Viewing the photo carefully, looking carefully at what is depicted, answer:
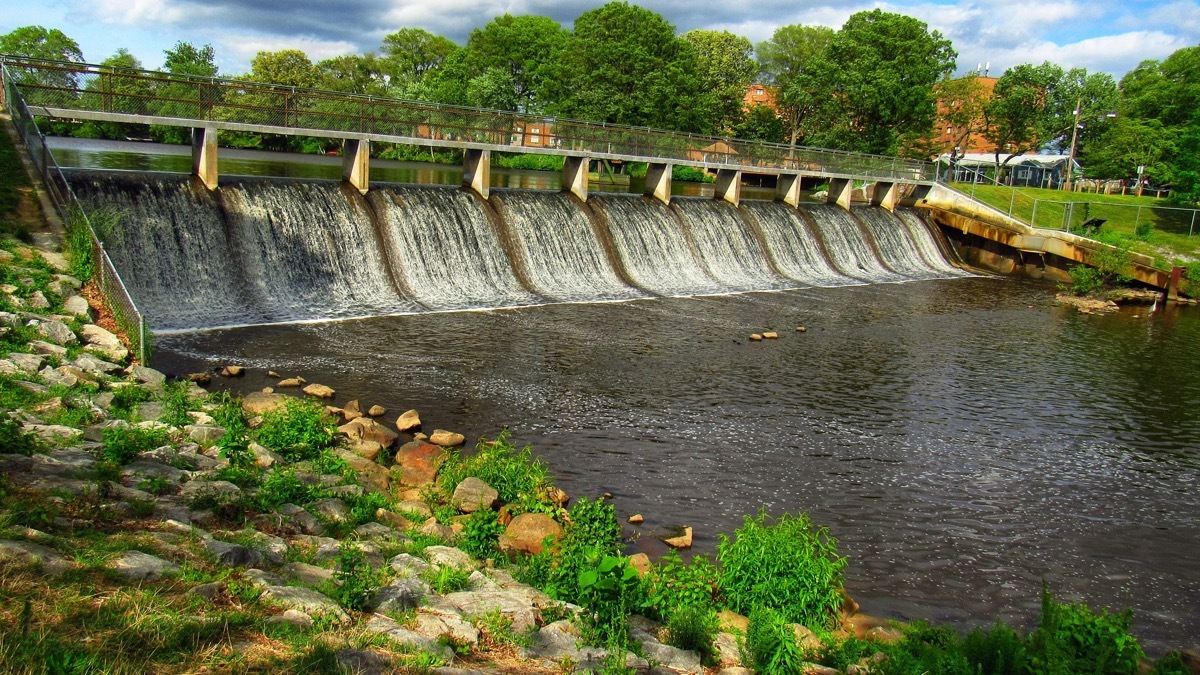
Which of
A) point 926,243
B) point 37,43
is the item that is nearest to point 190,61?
point 37,43

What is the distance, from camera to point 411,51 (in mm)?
106438

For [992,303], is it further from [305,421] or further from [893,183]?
[305,421]

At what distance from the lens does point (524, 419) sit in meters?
15.1

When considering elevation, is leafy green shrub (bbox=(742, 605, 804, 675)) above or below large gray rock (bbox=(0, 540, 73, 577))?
below

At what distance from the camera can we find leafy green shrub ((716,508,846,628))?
352 inches

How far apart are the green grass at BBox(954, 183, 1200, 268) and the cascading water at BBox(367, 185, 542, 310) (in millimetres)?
30198

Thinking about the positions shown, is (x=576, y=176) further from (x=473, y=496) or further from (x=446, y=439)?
(x=473, y=496)

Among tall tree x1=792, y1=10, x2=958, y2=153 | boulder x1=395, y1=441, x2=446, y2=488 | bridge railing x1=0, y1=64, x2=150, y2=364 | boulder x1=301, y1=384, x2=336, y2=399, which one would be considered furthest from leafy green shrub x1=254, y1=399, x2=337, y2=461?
tall tree x1=792, y1=10, x2=958, y2=153

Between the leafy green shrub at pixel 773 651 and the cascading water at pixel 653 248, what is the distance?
21451 millimetres

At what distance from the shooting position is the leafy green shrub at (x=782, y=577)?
8.95 meters

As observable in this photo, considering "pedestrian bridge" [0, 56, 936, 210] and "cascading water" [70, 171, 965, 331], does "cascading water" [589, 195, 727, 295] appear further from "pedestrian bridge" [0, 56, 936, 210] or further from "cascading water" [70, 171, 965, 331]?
"pedestrian bridge" [0, 56, 936, 210]

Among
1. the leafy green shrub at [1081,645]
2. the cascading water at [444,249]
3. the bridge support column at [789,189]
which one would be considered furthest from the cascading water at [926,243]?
the leafy green shrub at [1081,645]

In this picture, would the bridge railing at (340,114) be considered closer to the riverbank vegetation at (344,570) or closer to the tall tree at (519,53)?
the riverbank vegetation at (344,570)

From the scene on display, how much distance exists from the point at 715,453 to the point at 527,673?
330 inches
